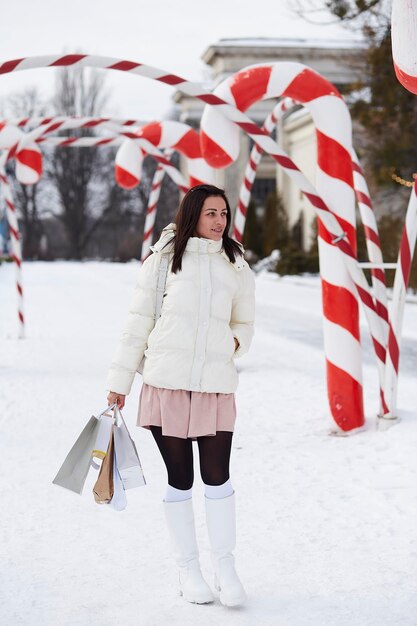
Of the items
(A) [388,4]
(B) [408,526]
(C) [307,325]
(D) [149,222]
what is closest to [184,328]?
(B) [408,526]

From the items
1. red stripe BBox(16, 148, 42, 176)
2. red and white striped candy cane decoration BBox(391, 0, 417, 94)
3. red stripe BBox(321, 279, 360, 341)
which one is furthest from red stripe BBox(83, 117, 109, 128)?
red and white striped candy cane decoration BBox(391, 0, 417, 94)

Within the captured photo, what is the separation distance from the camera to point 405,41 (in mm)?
4402

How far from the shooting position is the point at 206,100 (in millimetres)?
6840

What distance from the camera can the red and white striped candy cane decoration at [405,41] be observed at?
168 inches

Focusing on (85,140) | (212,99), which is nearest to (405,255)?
(212,99)

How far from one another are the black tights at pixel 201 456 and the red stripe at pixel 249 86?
156 inches

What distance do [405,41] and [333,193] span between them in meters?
2.66

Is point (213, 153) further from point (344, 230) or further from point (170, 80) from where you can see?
point (344, 230)

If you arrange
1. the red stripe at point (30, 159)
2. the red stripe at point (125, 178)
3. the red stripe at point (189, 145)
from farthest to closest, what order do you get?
the red stripe at point (30, 159)
the red stripe at point (125, 178)
the red stripe at point (189, 145)

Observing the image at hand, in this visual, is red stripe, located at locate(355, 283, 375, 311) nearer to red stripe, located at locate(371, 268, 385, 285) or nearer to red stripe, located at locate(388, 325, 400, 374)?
red stripe, located at locate(388, 325, 400, 374)

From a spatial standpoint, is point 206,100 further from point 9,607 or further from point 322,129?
point 9,607

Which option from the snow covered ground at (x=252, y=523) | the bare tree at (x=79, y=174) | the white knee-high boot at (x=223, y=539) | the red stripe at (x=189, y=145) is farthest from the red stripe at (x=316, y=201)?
the bare tree at (x=79, y=174)

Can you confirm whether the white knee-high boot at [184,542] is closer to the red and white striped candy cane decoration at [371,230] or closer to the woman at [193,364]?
the woman at [193,364]

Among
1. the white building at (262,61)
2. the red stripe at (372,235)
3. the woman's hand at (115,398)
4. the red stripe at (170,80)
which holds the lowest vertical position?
the white building at (262,61)
